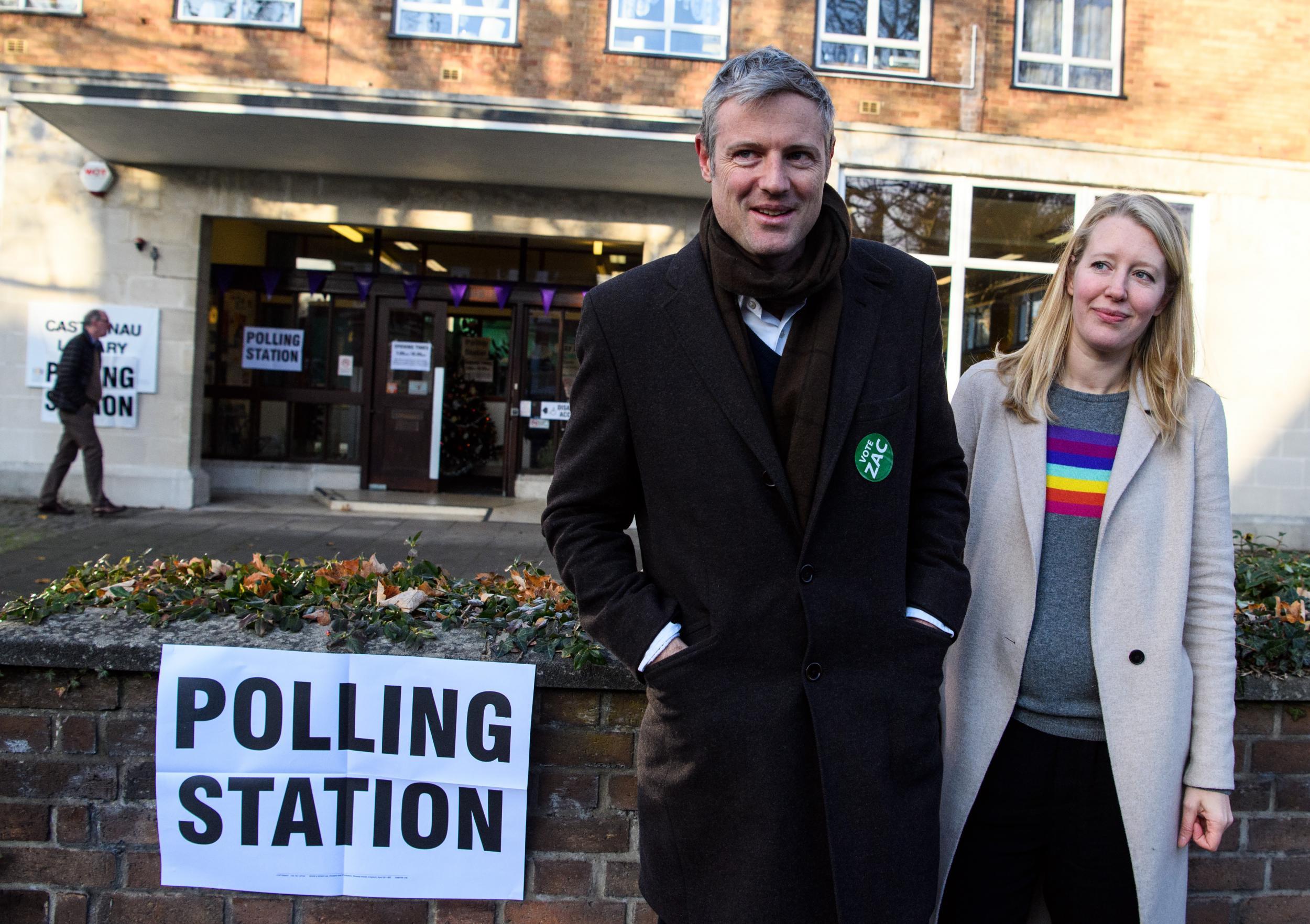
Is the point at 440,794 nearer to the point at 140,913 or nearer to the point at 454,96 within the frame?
the point at 140,913

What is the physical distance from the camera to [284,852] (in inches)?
92.0

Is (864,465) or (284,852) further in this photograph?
(284,852)

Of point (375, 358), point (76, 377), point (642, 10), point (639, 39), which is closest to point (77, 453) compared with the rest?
point (76, 377)

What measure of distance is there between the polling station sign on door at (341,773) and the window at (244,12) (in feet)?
34.4

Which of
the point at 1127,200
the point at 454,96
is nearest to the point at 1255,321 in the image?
the point at 454,96

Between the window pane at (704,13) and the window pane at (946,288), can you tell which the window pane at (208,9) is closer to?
the window pane at (704,13)

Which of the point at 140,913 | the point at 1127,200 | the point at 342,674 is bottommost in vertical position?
the point at 140,913

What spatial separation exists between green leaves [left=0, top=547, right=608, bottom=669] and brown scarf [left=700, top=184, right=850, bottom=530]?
857 mm

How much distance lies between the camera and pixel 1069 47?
11508 mm

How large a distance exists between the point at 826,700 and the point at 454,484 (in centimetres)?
1238

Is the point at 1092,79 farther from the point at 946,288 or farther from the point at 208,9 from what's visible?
the point at 208,9

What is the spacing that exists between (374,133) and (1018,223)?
7305 millimetres

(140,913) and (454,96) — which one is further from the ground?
(454,96)

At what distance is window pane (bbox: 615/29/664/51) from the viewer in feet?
36.2
